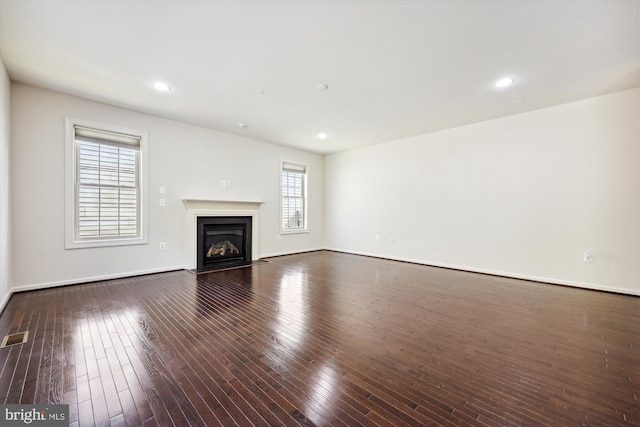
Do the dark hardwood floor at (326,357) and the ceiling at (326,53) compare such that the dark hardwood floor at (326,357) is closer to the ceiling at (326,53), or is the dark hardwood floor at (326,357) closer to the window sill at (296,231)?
the ceiling at (326,53)

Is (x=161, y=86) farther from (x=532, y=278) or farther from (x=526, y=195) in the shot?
(x=532, y=278)

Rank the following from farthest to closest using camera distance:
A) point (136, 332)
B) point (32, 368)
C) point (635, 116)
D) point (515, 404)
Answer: point (635, 116)
point (136, 332)
point (32, 368)
point (515, 404)

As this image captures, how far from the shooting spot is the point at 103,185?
159 inches

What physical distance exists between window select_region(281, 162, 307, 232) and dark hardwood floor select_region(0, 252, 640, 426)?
3.27 m

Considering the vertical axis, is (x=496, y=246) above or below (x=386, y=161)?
below

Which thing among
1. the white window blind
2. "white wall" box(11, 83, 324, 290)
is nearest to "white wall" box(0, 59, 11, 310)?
"white wall" box(11, 83, 324, 290)

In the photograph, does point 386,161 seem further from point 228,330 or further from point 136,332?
point 136,332

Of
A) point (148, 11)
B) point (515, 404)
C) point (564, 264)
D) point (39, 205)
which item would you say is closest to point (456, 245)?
point (564, 264)

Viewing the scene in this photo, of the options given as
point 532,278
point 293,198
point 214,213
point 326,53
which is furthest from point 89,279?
point 532,278

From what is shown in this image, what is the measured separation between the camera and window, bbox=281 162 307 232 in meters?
6.64

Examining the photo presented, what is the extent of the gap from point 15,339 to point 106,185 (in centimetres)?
250

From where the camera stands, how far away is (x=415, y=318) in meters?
2.71

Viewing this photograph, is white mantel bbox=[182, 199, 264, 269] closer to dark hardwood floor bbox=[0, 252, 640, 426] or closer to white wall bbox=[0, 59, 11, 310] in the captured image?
dark hardwood floor bbox=[0, 252, 640, 426]

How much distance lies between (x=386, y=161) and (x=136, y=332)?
17.9 ft
